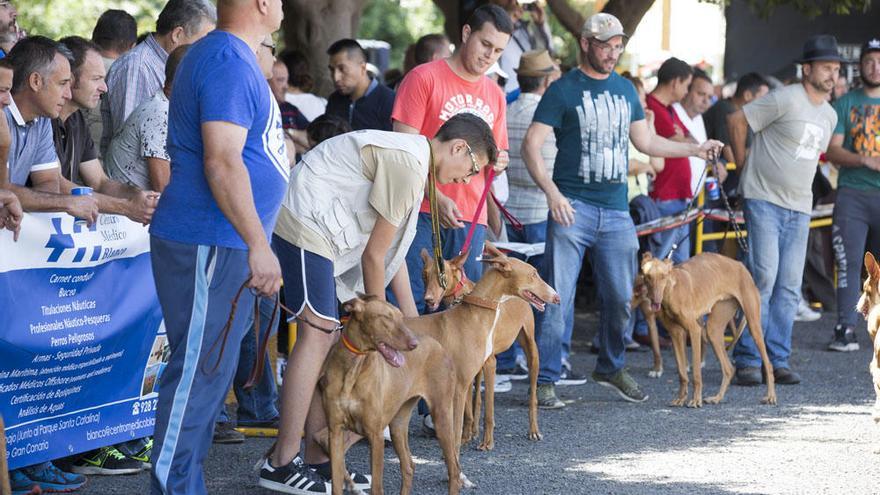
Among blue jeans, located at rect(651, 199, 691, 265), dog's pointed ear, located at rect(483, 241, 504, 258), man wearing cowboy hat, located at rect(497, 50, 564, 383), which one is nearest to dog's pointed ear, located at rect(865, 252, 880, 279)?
dog's pointed ear, located at rect(483, 241, 504, 258)

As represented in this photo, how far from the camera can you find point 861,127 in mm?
10125

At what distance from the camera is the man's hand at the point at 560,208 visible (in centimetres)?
773

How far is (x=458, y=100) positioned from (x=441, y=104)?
0.39 ft

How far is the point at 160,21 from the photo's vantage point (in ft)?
23.4

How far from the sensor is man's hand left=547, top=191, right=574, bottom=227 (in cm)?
773

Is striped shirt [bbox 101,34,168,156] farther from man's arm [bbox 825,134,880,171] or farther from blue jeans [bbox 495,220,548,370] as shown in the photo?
man's arm [bbox 825,134,880,171]

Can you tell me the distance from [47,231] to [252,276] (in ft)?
6.05

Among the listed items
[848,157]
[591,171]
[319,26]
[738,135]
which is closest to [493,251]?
[591,171]

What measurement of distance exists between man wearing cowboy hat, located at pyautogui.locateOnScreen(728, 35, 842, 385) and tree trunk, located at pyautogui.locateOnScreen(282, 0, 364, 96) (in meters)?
5.19

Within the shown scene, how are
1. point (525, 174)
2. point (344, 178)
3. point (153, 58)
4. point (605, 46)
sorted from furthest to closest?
point (525, 174) → point (605, 46) → point (153, 58) → point (344, 178)

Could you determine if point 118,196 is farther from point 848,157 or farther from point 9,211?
point 848,157

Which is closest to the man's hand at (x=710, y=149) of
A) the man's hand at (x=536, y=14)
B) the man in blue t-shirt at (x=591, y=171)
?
the man in blue t-shirt at (x=591, y=171)

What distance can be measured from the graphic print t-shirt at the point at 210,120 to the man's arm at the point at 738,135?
19.2 ft

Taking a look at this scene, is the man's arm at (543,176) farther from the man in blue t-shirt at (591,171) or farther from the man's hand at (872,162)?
the man's hand at (872,162)
